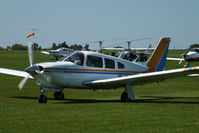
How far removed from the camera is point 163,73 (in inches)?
627

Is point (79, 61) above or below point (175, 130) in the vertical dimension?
above

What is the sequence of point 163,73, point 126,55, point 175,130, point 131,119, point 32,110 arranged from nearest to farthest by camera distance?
point 175,130 → point 131,119 → point 32,110 → point 163,73 → point 126,55

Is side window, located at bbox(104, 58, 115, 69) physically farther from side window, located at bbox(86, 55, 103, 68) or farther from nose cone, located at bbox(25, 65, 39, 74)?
nose cone, located at bbox(25, 65, 39, 74)

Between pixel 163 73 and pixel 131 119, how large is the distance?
16.6ft

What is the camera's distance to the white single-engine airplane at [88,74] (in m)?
15.8

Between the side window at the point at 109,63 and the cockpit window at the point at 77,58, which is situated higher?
the cockpit window at the point at 77,58

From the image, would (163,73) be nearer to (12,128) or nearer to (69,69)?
(69,69)

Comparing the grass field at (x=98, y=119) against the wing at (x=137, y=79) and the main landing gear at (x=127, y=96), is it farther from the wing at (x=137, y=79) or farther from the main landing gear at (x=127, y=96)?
the main landing gear at (x=127, y=96)

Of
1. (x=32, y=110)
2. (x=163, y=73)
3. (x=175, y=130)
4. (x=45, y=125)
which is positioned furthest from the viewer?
(x=163, y=73)

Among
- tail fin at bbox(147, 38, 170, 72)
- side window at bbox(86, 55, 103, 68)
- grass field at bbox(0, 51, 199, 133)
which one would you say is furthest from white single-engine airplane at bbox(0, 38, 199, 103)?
grass field at bbox(0, 51, 199, 133)

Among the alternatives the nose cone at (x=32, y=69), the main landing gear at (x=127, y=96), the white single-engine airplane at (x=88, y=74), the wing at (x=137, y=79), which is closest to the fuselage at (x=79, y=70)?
the white single-engine airplane at (x=88, y=74)

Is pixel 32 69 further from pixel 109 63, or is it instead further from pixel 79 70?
pixel 109 63

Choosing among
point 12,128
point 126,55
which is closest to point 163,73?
point 12,128

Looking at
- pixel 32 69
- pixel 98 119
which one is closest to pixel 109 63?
pixel 32 69
